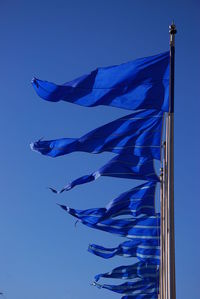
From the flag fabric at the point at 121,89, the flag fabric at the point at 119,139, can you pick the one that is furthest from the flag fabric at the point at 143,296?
the flag fabric at the point at 121,89

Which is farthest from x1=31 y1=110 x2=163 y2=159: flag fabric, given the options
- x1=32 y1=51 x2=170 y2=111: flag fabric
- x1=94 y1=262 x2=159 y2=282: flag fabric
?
x1=94 y1=262 x2=159 y2=282: flag fabric

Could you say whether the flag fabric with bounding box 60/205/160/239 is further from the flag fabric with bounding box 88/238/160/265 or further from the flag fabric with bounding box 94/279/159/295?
the flag fabric with bounding box 94/279/159/295

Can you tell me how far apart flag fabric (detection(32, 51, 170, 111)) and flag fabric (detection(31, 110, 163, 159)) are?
136cm

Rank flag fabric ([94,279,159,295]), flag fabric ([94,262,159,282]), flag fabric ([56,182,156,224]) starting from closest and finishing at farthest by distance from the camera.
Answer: flag fabric ([56,182,156,224]), flag fabric ([94,262,159,282]), flag fabric ([94,279,159,295])

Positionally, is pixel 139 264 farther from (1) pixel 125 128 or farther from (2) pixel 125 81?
(2) pixel 125 81

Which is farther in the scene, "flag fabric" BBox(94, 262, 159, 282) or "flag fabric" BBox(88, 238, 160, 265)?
"flag fabric" BBox(94, 262, 159, 282)

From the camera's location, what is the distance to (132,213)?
1928 cm

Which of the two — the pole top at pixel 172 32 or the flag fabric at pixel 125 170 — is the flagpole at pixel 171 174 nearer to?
the pole top at pixel 172 32

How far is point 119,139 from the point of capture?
52.3ft

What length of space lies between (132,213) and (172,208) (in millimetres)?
6277

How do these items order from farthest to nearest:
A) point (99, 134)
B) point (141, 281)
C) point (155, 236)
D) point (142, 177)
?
point (141, 281) → point (155, 236) → point (142, 177) → point (99, 134)

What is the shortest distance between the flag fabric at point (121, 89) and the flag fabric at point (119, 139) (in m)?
1.36

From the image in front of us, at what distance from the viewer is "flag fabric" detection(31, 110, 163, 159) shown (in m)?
15.6

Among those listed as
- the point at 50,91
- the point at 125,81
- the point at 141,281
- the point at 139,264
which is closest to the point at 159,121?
the point at 125,81
